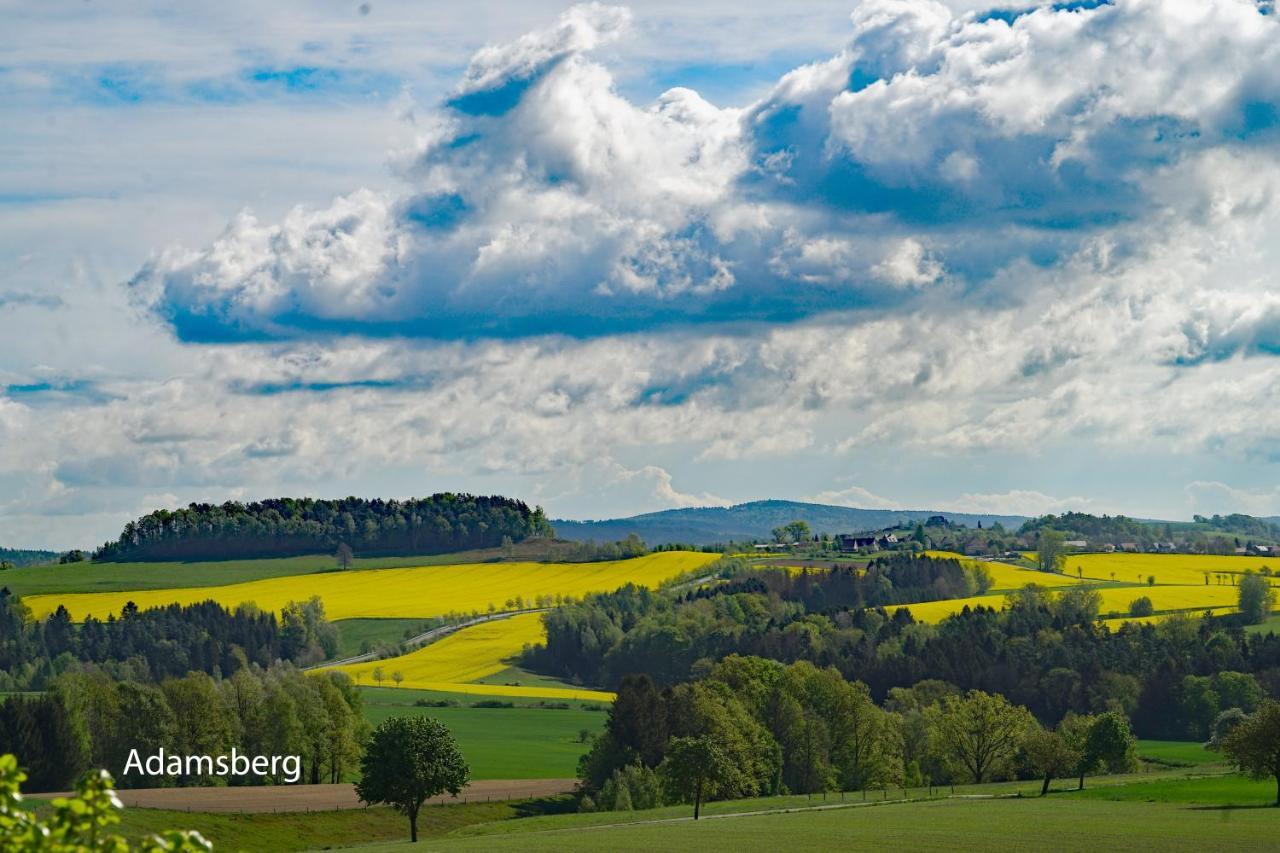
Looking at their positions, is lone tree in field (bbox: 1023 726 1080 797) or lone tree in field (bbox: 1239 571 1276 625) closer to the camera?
lone tree in field (bbox: 1023 726 1080 797)

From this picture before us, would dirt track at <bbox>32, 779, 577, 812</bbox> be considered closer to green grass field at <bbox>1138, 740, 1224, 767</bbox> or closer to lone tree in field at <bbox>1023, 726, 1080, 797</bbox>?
lone tree in field at <bbox>1023, 726, 1080, 797</bbox>

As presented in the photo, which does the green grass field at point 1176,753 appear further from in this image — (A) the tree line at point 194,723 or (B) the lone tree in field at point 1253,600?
(A) the tree line at point 194,723

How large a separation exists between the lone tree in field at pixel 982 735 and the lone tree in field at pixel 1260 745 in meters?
35.8

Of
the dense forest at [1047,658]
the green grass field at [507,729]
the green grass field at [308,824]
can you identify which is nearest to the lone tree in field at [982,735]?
the dense forest at [1047,658]

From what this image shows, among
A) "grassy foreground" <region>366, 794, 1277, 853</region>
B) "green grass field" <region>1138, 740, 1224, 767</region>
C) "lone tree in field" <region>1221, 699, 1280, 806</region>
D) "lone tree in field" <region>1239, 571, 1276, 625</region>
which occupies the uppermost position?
"lone tree in field" <region>1239, 571, 1276, 625</region>

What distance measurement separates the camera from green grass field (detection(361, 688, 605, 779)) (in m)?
124

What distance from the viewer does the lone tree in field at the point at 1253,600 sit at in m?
188

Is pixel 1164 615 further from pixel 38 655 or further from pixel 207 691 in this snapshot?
pixel 38 655

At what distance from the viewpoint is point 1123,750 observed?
348 feet

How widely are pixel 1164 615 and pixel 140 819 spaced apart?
15025cm

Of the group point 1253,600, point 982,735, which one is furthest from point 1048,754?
point 1253,600

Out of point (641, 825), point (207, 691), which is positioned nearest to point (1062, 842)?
point (641, 825)

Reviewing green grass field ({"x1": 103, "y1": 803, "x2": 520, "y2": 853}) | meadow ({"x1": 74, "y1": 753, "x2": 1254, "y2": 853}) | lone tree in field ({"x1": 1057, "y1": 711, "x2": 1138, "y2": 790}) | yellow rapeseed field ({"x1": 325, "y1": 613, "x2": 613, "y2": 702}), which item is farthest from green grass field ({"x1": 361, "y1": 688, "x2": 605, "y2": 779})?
lone tree in field ({"x1": 1057, "y1": 711, "x2": 1138, "y2": 790})

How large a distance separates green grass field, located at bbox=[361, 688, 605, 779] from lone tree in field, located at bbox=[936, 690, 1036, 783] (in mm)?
31802
